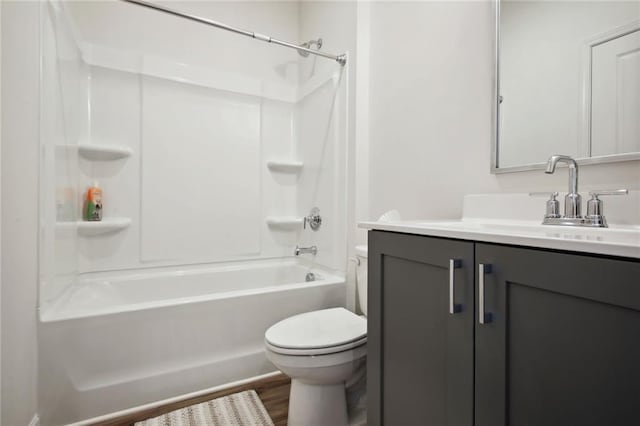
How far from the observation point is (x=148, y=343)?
1471mm

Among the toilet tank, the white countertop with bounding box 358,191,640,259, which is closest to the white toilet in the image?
the toilet tank

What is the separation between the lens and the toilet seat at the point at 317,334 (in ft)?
4.02

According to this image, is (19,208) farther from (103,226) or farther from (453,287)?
(453,287)

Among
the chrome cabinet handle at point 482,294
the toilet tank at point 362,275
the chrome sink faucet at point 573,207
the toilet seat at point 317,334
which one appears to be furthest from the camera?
the toilet tank at point 362,275

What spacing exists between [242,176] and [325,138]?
724mm

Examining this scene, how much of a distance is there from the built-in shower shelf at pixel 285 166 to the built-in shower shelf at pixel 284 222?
1.27 feet

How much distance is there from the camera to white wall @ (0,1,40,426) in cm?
111

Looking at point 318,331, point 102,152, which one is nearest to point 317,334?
point 318,331

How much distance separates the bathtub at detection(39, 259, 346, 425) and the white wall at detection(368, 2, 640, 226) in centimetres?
75

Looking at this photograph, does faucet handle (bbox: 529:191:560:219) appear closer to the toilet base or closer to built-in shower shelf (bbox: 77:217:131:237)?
the toilet base

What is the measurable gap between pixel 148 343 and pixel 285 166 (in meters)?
1.59

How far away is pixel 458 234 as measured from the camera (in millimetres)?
812

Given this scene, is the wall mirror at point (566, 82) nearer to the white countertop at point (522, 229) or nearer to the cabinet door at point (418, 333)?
the white countertop at point (522, 229)

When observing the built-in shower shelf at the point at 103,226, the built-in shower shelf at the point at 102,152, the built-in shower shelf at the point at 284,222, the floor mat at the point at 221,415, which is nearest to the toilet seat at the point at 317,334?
the floor mat at the point at 221,415
